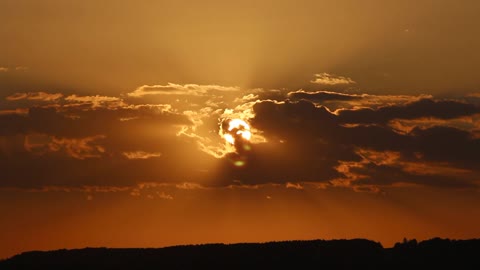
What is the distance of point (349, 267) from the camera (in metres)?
185

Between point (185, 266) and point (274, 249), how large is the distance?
14072mm

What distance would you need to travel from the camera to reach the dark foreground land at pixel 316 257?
185m

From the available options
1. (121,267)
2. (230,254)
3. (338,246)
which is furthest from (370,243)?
(121,267)

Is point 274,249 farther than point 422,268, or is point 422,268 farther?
point 274,249

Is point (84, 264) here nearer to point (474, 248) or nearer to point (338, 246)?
point (338, 246)

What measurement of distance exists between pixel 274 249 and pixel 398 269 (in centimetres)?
2141

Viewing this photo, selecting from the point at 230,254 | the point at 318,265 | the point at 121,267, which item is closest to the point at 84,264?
the point at 121,267

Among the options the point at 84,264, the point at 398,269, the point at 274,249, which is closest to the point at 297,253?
the point at 274,249

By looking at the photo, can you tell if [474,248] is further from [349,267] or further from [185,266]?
[185,266]

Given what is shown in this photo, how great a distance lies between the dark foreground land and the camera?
185 metres

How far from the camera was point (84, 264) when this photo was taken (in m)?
199

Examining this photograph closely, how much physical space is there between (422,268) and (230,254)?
31128mm

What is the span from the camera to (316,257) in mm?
190250

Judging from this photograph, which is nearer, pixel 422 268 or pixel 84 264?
pixel 422 268
